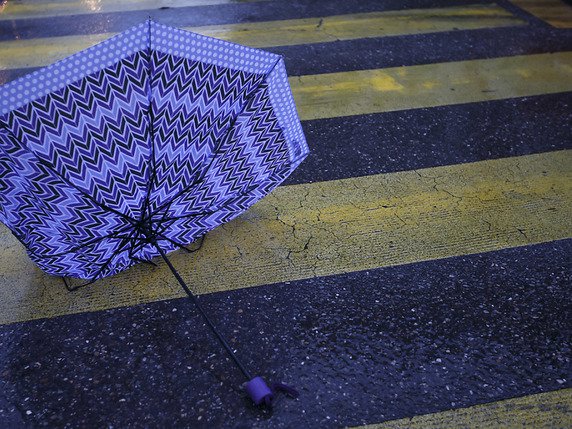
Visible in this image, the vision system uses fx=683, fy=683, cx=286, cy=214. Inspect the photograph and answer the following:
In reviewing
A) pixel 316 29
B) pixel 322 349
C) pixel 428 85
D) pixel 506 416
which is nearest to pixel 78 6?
pixel 316 29

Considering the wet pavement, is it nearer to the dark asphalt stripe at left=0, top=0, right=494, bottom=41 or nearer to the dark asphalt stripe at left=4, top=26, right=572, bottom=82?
the dark asphalt stripe at left=4, top=26, right=572, bottom=82

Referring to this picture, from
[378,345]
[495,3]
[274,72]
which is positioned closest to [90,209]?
[274,72]

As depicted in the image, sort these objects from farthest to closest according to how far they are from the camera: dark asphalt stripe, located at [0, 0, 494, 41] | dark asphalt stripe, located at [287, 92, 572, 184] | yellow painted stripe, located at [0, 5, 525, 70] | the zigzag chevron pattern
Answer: dark asphalt stripe, located at [0, 0, 494, 41] < yellow painted stripe, located at [0, 5, 525, 70] < dark asphalt stripe, located at [287, 92, 572, 184] < the zigzag chevron pattern

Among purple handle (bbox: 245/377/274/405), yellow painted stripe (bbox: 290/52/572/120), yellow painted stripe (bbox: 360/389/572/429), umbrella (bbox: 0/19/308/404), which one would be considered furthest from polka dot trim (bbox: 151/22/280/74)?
yellow painted stripe (bbox: 290/52/572/120)

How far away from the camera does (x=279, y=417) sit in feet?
8.24

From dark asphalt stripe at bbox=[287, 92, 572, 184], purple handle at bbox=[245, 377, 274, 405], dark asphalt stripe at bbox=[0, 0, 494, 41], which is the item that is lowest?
dark asphalt stripe at bbox=[287, 92, 572, 184]

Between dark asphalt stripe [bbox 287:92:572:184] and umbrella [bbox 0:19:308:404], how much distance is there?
0.97 metres

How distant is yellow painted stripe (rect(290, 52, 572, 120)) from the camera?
188 inches

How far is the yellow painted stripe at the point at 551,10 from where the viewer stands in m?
6.26

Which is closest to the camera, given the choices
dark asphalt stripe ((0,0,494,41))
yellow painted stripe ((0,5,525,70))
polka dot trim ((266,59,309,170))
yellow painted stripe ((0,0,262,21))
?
polka dot trim ((266,59,309,170))

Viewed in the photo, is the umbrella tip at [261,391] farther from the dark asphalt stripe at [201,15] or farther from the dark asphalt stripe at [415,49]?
the dark asphalt stripe at [201,15]

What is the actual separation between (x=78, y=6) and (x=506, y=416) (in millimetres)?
5888

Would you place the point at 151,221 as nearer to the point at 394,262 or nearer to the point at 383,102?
the point at 394,262

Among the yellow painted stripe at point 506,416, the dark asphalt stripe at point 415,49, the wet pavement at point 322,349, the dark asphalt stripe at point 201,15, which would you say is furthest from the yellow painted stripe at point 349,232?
the dark asphalt stripe at point 201,15
